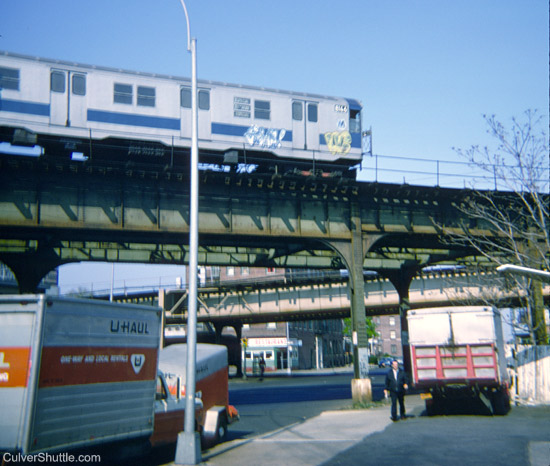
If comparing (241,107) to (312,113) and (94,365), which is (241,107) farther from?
(94,365)

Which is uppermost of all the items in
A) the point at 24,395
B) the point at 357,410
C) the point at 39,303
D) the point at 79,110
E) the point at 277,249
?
the point at 79,110

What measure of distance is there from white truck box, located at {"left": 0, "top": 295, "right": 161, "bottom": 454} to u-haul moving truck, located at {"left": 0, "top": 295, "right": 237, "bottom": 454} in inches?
0.6

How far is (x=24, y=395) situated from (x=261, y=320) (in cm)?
5000

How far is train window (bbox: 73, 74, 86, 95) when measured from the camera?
2419 centimetres

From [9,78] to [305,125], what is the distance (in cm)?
1330

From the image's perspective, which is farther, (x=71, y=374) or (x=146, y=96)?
(x=146, y=96)

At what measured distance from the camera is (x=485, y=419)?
1786 centimetres

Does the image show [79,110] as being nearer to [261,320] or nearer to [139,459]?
[139,459]

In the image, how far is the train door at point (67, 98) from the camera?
23.6 meters

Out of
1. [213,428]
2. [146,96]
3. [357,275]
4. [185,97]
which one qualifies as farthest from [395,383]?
[146,96]

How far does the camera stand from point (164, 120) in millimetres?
25531

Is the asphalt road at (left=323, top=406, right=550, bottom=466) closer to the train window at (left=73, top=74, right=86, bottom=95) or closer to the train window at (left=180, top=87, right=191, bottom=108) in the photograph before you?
the train window at (left=180, top=87, right=191, bottom=108)

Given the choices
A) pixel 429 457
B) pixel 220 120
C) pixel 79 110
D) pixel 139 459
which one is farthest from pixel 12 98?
pixel 429 457

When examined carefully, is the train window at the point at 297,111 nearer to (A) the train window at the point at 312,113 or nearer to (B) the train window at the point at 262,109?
(A) the train window at the point at 312,113
